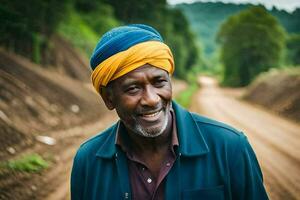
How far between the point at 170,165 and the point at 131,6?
127ft

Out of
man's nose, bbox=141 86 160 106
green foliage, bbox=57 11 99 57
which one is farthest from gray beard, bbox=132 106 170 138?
green foliage, bbox=57 11 99 57

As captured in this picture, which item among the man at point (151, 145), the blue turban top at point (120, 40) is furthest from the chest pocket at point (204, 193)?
the blue turban top at point (120, 40)

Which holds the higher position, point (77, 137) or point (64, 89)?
point (64, 89)

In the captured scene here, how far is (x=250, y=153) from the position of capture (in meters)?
2.11

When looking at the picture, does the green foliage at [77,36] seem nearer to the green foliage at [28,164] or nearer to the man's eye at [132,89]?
the green foliage at [28,164]

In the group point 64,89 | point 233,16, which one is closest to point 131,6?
point 233,16

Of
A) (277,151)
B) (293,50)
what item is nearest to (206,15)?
(293,50)

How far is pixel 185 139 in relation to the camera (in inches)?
86.8

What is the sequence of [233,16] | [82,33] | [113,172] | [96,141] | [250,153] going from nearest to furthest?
[250,153], [113,172], [96,141], [82,33], [233,16]

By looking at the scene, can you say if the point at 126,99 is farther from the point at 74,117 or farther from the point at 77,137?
the point at 74,117

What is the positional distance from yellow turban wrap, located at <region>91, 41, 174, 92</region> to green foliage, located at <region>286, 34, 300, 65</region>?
57.9m

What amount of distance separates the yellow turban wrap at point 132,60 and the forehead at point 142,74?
0.10 feet

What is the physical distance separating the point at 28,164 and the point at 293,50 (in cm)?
6045

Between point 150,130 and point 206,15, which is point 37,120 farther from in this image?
point 206,15
